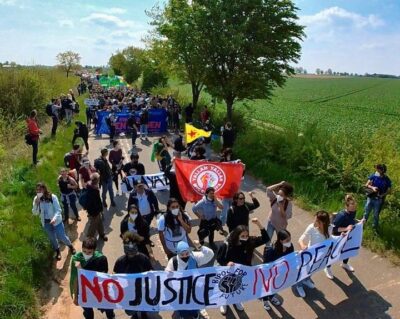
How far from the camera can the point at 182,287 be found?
6.19 meters

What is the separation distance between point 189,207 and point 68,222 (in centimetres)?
363

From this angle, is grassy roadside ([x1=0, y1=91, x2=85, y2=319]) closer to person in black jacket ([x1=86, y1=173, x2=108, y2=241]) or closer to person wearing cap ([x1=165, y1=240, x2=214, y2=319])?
person in black jacket ([x1=86, y1=173, x2=108, y2=241])

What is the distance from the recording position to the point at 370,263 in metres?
8.73

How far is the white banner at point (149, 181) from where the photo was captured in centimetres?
1121

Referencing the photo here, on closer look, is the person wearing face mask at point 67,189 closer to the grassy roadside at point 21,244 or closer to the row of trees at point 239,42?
the grassy roadside at point 21,244

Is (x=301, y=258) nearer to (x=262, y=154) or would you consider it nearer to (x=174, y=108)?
(x=262, y=154)

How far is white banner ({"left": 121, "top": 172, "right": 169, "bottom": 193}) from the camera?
36.8 ft

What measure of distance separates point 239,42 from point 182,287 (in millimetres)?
14425

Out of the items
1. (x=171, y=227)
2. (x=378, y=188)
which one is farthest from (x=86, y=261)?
(x=378, y=188)

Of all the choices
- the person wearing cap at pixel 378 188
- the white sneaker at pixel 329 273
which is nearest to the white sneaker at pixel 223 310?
the white sneaker at pixel 329 273

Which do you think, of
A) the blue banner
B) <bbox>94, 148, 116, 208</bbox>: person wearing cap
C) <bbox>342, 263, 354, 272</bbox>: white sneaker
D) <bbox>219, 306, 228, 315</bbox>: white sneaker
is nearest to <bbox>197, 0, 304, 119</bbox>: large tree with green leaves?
the blue banner

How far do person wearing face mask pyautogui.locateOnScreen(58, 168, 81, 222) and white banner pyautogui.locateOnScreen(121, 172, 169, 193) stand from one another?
4.88 ft

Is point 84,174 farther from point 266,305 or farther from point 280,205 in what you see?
point 266,305

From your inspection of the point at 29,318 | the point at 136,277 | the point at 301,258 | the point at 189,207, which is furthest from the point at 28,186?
the point at 301,258
